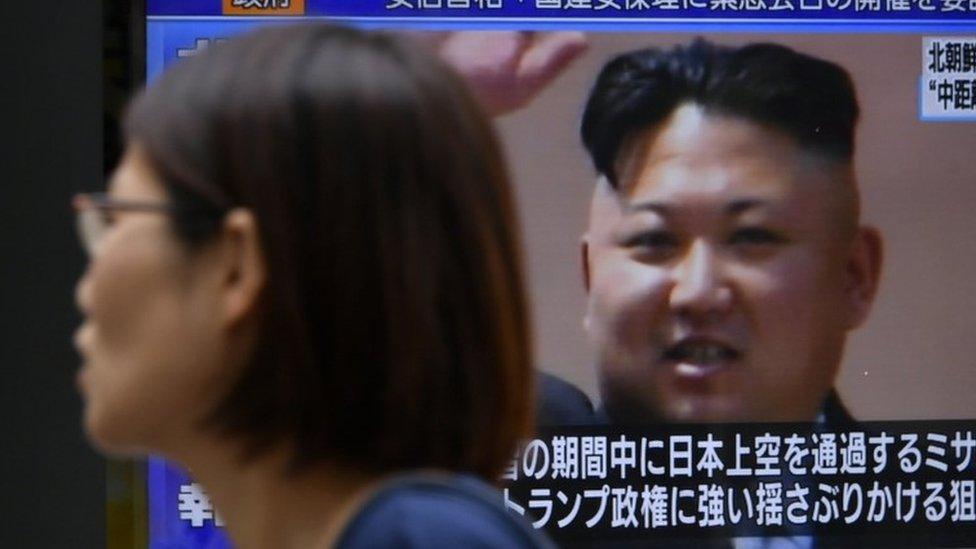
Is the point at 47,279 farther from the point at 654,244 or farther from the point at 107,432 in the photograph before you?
the point at 107,432

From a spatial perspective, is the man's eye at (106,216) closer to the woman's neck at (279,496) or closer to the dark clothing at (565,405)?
the woman's neck at (279,496)

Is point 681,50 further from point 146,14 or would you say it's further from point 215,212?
point 215,212

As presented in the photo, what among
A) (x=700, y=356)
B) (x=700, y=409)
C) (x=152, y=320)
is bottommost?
(x=152, y=320)

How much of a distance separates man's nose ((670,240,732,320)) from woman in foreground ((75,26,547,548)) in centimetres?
300

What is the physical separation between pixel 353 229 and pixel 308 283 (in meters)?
0.06

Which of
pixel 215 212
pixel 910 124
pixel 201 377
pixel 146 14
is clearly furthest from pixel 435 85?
pixel 910 124

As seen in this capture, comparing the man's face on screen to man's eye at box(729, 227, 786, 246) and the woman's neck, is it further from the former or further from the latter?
the woman's neck

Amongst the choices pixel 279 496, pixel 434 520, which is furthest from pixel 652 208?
pixel 434 520

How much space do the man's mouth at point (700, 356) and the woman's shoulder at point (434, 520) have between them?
10.3 ft

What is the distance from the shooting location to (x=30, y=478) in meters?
4.38

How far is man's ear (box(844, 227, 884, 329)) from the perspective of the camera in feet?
15.0

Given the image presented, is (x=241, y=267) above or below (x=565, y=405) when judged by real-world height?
below

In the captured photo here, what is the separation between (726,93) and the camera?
4535 millimetres

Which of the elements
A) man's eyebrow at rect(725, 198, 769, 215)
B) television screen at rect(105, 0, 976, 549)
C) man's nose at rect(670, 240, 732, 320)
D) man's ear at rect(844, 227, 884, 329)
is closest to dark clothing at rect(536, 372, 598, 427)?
television screen at rect(105, 0, 976, 549)
